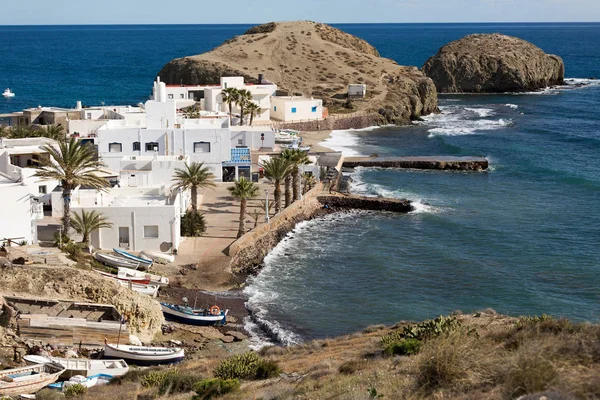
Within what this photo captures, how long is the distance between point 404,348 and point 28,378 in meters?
11.7

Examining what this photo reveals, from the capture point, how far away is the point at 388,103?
4250 inches

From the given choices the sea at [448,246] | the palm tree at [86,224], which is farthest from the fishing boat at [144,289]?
the palm tree at [86,224]

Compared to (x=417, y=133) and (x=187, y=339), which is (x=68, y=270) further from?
(x=417, y=133)

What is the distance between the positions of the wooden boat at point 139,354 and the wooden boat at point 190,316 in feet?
15.6

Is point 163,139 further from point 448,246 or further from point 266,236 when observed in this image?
point 448,246

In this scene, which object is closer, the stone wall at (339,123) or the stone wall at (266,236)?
the stone wall at (266,236)

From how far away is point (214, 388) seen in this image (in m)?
20.6

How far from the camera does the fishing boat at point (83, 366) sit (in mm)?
27734

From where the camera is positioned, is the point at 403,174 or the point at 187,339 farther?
the point at 403,174

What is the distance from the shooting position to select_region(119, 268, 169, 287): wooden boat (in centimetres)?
3781

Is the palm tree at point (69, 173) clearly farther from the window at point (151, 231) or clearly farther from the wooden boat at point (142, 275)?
the wooden boat at point (142, 275)

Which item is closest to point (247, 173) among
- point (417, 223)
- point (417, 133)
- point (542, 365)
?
point (417, 223)

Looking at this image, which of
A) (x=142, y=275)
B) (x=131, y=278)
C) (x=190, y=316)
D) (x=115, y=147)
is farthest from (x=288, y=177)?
(x=190, y=316)

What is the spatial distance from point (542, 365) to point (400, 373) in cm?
465
